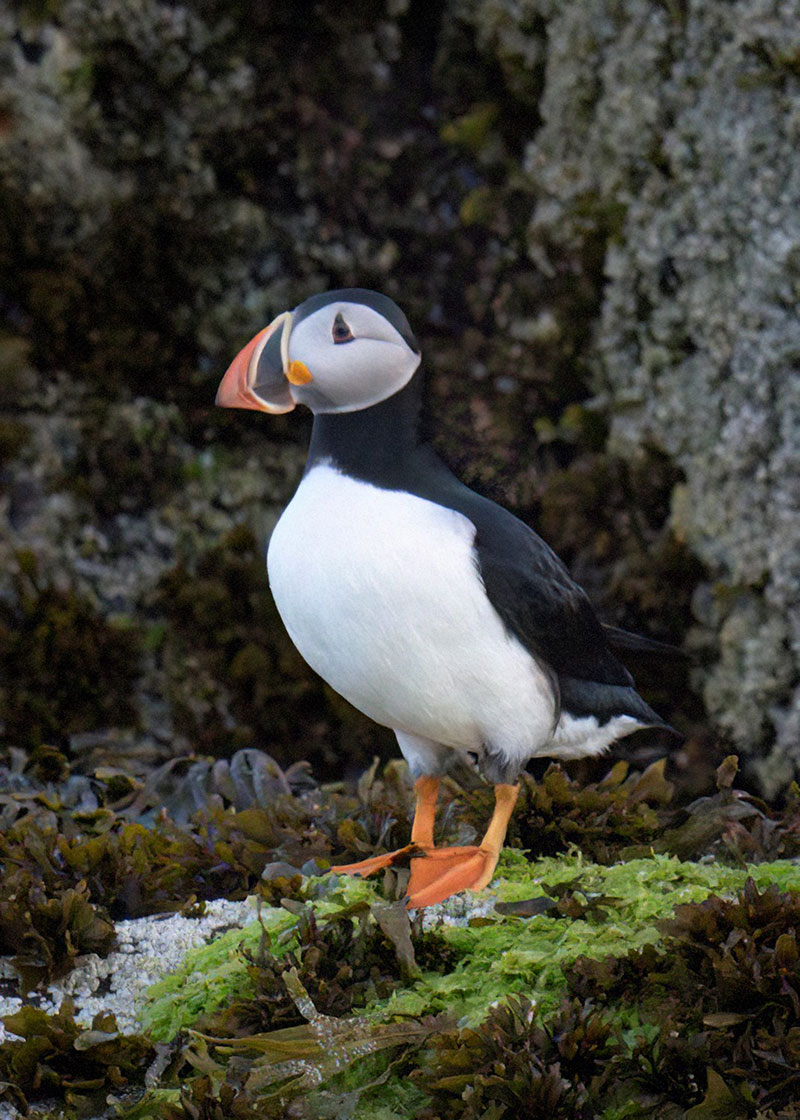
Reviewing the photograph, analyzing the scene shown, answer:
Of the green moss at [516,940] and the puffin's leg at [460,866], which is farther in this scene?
the puffin's leg at [460,866]

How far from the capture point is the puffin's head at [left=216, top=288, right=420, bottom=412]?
2850mm

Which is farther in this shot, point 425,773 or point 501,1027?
point 425,773

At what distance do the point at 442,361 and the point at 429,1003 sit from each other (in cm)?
372

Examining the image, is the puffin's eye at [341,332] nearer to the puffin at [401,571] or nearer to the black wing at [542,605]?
the puffin at [401,571]

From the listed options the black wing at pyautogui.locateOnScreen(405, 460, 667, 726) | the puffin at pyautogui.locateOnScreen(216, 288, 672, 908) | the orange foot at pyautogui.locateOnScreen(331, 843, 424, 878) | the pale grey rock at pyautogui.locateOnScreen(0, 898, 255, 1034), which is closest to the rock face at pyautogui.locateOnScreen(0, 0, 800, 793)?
the black wing at pyautogui.locateOnScreen(405, 460, 667, 726)

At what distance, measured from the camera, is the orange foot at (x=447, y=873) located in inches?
113

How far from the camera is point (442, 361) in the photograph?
571cm

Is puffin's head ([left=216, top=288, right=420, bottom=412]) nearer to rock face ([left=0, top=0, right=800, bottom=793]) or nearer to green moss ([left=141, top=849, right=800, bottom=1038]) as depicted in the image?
green moss ([left=141, top=849, right=800, bottom=1038])

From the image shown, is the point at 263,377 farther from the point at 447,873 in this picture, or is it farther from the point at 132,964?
the point at 132,964

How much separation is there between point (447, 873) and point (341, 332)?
1378mm

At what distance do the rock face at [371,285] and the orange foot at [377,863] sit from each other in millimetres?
2273

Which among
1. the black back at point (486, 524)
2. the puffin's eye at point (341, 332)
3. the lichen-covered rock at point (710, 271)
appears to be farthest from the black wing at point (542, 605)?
the lichen-covered rock at point (710, 271)

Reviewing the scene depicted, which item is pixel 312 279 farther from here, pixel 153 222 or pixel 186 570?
pixel 186 570

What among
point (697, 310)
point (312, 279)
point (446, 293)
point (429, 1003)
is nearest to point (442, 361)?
point (446, 293)
